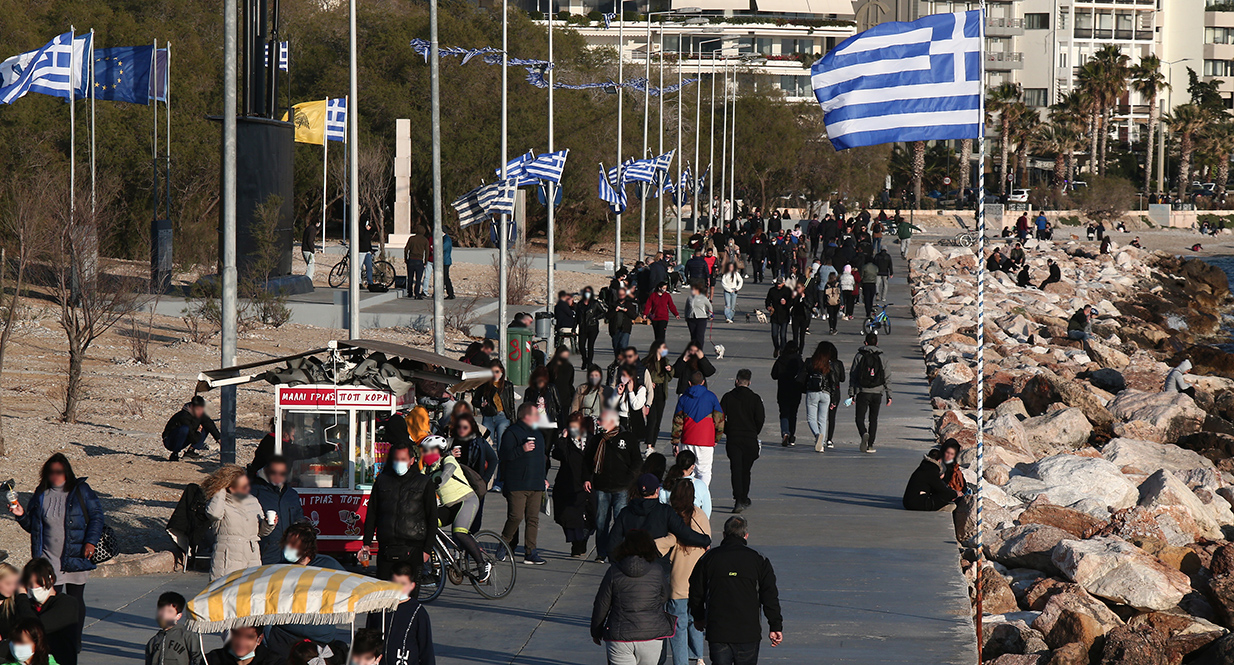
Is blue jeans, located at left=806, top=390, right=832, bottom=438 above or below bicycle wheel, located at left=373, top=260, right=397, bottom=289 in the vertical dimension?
below

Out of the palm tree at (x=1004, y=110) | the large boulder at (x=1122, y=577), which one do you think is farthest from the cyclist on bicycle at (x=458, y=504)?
the palm tree at (x=1004, y=110)

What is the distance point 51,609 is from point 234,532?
1677 millimetres

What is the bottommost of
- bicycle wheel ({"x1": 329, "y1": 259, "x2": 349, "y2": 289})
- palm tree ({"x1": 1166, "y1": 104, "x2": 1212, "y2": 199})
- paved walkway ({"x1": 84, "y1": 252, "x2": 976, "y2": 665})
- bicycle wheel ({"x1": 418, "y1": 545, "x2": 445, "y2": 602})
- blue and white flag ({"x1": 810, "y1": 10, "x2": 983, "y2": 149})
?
paved walkway ({"x1": 84, "y1": 252, "x2": 976, "y2": 665})

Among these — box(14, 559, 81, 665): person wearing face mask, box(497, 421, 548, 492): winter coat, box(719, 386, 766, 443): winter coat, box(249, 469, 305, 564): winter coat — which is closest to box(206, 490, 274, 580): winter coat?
box(249, 469, 305, 564): winter coat

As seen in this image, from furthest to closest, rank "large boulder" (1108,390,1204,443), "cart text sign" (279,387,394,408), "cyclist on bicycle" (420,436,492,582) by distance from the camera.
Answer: "large boulder" (1108,390,1204,443) → "cart text sign" (279,387,394,408) → "cyclist on bicycle" (420,436,492,582)

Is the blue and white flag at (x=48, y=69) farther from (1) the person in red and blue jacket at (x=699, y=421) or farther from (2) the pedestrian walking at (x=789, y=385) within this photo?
(1) the person in red and blue jacket at (x=699, y=421)

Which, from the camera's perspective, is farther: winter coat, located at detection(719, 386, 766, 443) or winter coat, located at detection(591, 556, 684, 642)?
winter coat, located at detection(719, 386, 766, 443)

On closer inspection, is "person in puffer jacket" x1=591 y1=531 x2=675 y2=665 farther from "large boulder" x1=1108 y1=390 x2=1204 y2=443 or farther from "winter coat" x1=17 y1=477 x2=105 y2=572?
"large boulder" x1=1108 y1=390 x2=1204 y2=443

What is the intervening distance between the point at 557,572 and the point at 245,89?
23.6 metres

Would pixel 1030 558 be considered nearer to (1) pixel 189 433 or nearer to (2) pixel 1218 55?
(1) pixel 189 433

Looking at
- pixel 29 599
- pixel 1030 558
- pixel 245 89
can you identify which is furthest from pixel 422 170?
pixel 29 599

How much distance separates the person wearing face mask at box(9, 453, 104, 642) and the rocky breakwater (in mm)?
6981

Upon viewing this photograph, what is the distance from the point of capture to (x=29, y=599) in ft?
28.7

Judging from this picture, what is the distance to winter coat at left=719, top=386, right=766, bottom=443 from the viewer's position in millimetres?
15555
